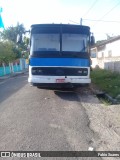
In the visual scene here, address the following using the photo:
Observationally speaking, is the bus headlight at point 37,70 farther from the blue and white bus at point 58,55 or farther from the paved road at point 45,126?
the paved road at point 45,126

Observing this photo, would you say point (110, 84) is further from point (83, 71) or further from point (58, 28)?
point (58, 28)

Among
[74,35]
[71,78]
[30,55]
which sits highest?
[74,35]

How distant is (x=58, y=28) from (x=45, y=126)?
5.38 meters

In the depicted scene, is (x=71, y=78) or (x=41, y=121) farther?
(x=71, y=78)

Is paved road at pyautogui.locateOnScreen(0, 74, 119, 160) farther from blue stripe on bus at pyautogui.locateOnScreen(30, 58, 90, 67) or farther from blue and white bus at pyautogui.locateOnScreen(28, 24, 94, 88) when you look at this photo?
blue stripe on bus at pyautogui.locateOnScreen(30, 58, 90, 67)

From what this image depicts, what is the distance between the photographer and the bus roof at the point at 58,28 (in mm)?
10352

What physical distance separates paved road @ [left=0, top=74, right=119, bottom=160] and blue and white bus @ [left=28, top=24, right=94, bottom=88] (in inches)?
41.1

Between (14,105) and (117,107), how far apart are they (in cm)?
374

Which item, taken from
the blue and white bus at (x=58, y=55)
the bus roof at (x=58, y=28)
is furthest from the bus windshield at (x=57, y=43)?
the bus roof at (x=58, y=28)

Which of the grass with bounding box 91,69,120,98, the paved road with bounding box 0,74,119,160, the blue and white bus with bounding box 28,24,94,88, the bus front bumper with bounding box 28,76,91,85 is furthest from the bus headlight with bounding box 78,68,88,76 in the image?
the grass with bounding box 91,69,120,98

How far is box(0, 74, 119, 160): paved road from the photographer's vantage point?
16.6ft

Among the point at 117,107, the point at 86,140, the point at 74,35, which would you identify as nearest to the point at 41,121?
the point at 86,140

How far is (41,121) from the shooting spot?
677 centimetres

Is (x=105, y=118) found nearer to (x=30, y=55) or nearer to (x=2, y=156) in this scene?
(x=2, y=156)
